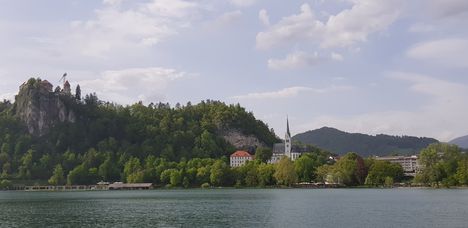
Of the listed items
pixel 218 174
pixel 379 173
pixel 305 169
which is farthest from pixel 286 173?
pixel 379 173

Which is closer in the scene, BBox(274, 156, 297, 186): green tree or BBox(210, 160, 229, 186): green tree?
BBox(274, 156, 297, 186): green tree

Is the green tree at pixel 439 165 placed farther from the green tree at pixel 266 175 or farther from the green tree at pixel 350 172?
the green tree at pixel 266 175

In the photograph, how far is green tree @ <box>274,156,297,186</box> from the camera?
169 metres

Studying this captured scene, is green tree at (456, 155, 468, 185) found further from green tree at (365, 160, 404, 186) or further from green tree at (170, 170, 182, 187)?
green tree at (170, 170, 182, 187)

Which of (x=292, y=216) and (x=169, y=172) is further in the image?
(x=169, y=172)

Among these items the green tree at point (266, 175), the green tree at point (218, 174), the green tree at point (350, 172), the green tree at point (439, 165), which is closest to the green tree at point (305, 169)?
the green tree at point (266, 175)

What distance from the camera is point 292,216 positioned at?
6325 cm

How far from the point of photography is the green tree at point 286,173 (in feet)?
554

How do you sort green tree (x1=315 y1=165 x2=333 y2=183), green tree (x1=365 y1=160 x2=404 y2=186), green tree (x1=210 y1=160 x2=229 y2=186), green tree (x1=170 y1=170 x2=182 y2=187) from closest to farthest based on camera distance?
green tree (x1=365 y1=160 x2=404 y2=186) → green tree (x1=315 y1=165 x2=333 y2=183) → green tree (x1=210 y1=160 x2=229 y2=186) → green tree (x1=170 y1=170 x2=182 y2=187)

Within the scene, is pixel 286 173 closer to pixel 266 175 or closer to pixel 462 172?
pixel 266 175

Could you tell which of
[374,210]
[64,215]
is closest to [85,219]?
[64,215]

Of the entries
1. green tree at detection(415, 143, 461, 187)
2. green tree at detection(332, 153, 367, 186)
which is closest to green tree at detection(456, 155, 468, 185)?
green tree at detection(415, 143, 461, 187)

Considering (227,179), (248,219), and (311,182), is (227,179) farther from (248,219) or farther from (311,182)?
(248,219)

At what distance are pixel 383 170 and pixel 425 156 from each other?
15.7m
